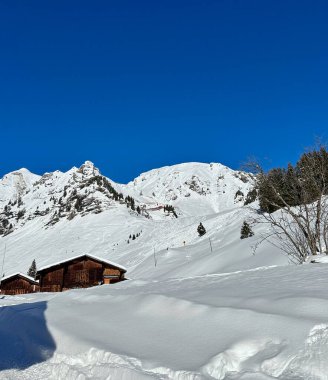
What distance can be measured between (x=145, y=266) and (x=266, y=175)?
3358cm

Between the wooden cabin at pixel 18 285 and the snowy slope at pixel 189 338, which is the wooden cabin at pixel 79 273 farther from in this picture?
the snowy slope at pixel 189 338

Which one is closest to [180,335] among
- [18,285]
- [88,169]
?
[18,285]

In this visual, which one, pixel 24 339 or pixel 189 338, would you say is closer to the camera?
pixel 189 338

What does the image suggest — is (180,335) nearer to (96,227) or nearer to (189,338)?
(189,338)

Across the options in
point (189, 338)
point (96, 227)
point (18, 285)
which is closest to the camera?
point (189, 338)

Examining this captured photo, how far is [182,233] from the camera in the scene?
72188 mm

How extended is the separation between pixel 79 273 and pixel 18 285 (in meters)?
9.64

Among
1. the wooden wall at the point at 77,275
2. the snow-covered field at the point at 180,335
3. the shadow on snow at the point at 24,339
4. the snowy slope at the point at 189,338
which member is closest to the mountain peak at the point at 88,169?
the wooden wall at the point at 77,275

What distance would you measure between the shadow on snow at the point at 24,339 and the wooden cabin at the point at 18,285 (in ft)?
108

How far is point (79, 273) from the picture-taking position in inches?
1404

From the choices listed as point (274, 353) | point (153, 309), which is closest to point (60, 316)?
point (153, 309)

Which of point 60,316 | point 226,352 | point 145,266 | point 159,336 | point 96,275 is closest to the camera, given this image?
point 226,352

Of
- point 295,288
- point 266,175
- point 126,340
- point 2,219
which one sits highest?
point 2,219

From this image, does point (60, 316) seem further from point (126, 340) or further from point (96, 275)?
point (96, 275)
